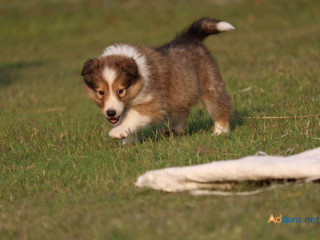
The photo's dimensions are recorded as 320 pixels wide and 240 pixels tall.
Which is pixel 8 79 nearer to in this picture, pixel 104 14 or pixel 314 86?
pixel 314 86

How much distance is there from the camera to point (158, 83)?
634cm

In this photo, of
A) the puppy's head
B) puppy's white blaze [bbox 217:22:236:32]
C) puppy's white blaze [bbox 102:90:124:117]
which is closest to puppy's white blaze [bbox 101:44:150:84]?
the puppy's head

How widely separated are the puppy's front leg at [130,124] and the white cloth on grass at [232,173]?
169 centimetres

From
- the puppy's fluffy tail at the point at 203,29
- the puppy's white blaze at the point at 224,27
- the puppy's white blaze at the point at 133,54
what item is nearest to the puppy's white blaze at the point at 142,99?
the puppy's white blaze at the point at 133,54

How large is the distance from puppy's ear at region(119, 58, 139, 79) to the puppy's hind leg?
3.70 ft

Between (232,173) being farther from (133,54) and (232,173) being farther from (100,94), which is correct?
(133,54)

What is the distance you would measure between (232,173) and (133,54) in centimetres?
255

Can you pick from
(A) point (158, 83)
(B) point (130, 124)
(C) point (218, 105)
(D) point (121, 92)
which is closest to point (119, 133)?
(B) point (130, 124)

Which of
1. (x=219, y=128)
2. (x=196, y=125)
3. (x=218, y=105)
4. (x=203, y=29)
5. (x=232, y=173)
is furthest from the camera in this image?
(x=196, y=125)

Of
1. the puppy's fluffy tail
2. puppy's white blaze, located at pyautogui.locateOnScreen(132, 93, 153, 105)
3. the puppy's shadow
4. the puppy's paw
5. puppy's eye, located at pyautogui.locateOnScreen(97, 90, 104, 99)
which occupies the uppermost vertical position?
the puppy's fluffy tail

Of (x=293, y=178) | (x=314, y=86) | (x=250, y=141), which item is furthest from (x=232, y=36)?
(x=293, y=178)

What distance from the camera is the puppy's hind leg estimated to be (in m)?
6.83

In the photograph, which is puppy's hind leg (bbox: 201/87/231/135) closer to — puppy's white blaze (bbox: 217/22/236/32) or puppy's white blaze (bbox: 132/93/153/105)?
puppy's white blaze (bbox: 217/22/236/32)

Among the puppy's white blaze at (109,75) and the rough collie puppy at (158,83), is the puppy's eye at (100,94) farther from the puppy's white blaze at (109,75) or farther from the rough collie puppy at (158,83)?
the puppy's white blaze at (109,75)
